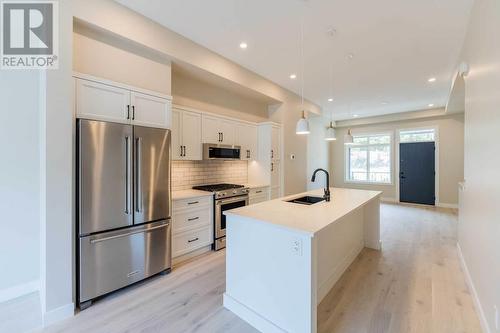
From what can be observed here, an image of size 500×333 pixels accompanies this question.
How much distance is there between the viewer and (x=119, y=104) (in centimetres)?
238

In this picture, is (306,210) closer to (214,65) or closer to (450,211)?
(214,65)

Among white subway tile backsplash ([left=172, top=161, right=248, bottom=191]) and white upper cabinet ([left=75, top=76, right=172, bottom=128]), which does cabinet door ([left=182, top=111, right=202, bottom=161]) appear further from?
white upper cabinet ([left=75, top=76, right=172, bottom=128])

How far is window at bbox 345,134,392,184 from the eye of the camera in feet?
25.6

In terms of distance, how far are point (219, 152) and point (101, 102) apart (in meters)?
1.96

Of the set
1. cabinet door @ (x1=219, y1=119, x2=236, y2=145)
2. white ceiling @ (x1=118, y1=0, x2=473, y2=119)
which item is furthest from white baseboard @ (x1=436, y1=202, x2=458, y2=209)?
cabinet door @ (x1=219, y1=119, x2=236, y2=145)

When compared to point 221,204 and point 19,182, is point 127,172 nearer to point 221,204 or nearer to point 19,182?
point 19,182

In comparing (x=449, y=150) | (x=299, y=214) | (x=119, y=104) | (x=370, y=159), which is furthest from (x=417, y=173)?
(x=119, y=104)

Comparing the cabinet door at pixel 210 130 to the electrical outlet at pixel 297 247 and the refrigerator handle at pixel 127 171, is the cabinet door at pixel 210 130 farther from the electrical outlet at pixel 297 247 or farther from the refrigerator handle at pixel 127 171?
the electrical outlet at pixel 297 247

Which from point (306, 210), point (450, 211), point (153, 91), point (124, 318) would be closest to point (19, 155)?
point (153, 91)

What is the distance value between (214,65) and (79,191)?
246 centimetres

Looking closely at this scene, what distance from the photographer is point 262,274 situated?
6.18 feet

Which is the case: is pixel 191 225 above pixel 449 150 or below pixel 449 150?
below

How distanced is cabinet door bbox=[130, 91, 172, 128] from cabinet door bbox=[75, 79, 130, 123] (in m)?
0.09

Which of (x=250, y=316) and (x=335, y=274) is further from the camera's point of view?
(x=335, y=274)
